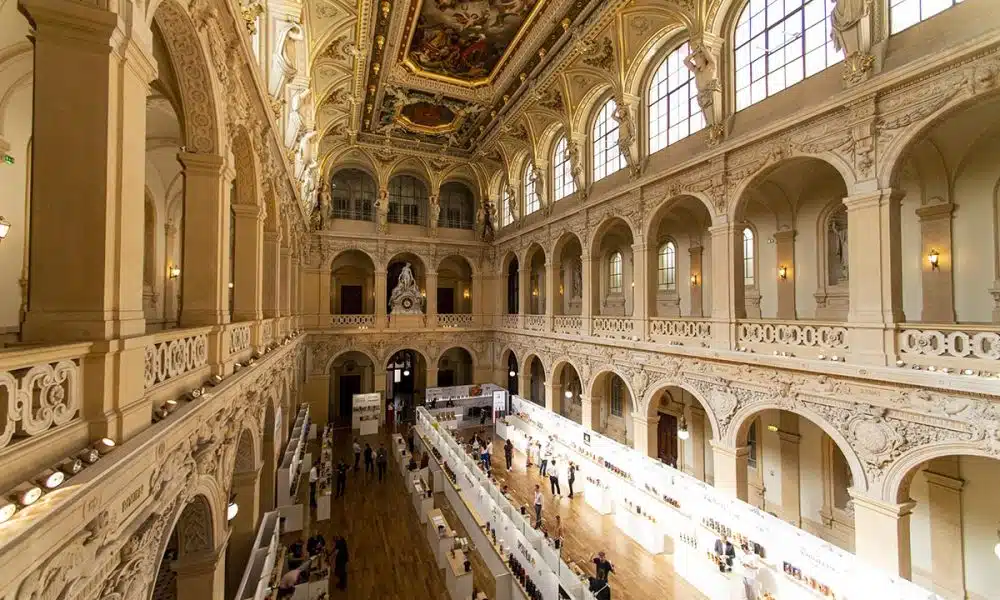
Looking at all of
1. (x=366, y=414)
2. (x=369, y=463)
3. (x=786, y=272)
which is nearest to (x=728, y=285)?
(x=786, y=272)

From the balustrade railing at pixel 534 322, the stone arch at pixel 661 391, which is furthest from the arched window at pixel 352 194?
the stone arch at pixel 661 391

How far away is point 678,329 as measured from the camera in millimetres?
11422

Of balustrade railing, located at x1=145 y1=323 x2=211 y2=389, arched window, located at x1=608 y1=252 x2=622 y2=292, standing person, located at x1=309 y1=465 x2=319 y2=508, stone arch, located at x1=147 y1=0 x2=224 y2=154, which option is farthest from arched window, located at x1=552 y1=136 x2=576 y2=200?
balustrade railing, located at x1=145 y1=323 x2=211 y2=389

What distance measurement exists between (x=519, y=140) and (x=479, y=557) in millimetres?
16275

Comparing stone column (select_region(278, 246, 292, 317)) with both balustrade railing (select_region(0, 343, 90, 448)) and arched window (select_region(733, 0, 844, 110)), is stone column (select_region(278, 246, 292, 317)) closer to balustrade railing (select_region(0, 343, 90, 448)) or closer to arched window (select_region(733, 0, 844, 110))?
balustrade railing (select_region(0, 343, 90, 448))

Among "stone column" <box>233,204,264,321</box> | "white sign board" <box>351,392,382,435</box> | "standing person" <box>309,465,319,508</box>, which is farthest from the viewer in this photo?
"white sign board" <box>351,392,382,435</box>

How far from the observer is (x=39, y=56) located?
290 centimetres

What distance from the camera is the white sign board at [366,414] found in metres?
19.3

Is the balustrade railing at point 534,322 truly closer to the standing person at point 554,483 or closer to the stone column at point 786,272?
the standing person at point 554,483

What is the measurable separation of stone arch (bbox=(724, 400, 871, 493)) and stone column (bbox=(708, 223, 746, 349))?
1.45 m

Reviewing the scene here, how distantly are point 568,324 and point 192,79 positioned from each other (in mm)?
13736

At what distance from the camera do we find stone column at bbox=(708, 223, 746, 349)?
10016 mm

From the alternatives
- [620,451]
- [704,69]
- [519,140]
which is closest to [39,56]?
[704,69]

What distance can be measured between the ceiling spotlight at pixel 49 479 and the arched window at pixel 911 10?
38.4 ft
